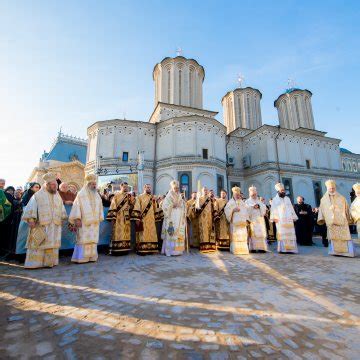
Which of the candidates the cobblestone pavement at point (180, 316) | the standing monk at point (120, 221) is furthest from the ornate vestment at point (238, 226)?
the standing monk at point (120, 221)

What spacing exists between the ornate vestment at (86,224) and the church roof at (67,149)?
36.3m

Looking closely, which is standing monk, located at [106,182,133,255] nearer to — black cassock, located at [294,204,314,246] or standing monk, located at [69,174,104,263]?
standing monk, located at [69,174,104,263]

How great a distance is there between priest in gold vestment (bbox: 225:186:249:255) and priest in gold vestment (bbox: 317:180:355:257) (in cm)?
242

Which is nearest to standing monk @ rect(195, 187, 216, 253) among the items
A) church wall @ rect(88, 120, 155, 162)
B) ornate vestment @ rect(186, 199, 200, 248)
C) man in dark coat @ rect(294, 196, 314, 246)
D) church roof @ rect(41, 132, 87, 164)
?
ornate vestment @ rect(186, 199, 200, 248)

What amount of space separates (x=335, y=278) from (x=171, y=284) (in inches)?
114

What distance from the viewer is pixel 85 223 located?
5.84 m

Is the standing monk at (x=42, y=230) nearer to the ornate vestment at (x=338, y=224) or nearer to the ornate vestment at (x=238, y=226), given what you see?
the ornate vestment at (x=238, y=226)

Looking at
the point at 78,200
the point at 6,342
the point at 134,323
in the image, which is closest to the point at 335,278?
the point at 134,323

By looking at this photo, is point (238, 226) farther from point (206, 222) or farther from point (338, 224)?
point (338, 224)

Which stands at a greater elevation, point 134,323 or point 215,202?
point 215,202

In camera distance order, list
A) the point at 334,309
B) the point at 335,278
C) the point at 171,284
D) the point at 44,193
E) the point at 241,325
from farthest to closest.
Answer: the point at 44,193 < the point at 335,278 < the point at 171,284 < the point at 334,309 < the point at 241,325

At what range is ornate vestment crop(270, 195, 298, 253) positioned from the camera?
7.48m

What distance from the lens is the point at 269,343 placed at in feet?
6.39

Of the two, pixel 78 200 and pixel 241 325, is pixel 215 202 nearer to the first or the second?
pixel 78 200
